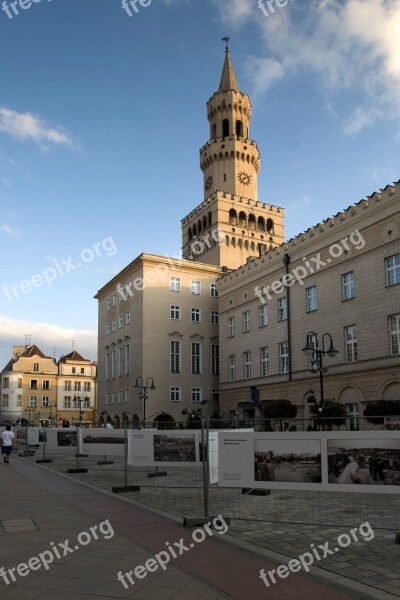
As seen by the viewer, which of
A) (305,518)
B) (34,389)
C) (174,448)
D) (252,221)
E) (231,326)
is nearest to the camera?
(305,518)

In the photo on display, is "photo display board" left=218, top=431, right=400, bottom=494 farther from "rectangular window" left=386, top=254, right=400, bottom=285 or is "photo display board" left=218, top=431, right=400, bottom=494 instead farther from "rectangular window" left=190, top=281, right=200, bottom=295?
"rectangular window" left=190, top=281, right=200, bottom=295

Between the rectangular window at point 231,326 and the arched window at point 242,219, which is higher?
the arched window at point 242,219

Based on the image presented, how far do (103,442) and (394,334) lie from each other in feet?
63.7

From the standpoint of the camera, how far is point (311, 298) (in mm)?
39250

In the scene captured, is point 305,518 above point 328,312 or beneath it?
beneath

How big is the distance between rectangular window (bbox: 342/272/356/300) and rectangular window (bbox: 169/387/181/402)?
2317 centimetres

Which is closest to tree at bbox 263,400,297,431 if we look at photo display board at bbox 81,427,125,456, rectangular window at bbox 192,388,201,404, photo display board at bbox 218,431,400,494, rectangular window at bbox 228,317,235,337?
rectangular window at bbox 228,317,235,337

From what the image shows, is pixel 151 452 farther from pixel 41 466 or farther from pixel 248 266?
pixel 248 266

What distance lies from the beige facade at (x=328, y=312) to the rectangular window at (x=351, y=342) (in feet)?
0.20

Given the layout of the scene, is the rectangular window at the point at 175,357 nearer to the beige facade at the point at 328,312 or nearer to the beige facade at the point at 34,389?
the beige facade at the point at 328,312

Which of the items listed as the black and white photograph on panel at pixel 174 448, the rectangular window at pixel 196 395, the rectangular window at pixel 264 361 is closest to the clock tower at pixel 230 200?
the rectangular window at pixel 196 395

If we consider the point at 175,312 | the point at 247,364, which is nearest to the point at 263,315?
the point at 247,364

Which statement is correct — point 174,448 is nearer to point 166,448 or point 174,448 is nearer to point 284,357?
point 166,448

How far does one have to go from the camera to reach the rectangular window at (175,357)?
54.6m
